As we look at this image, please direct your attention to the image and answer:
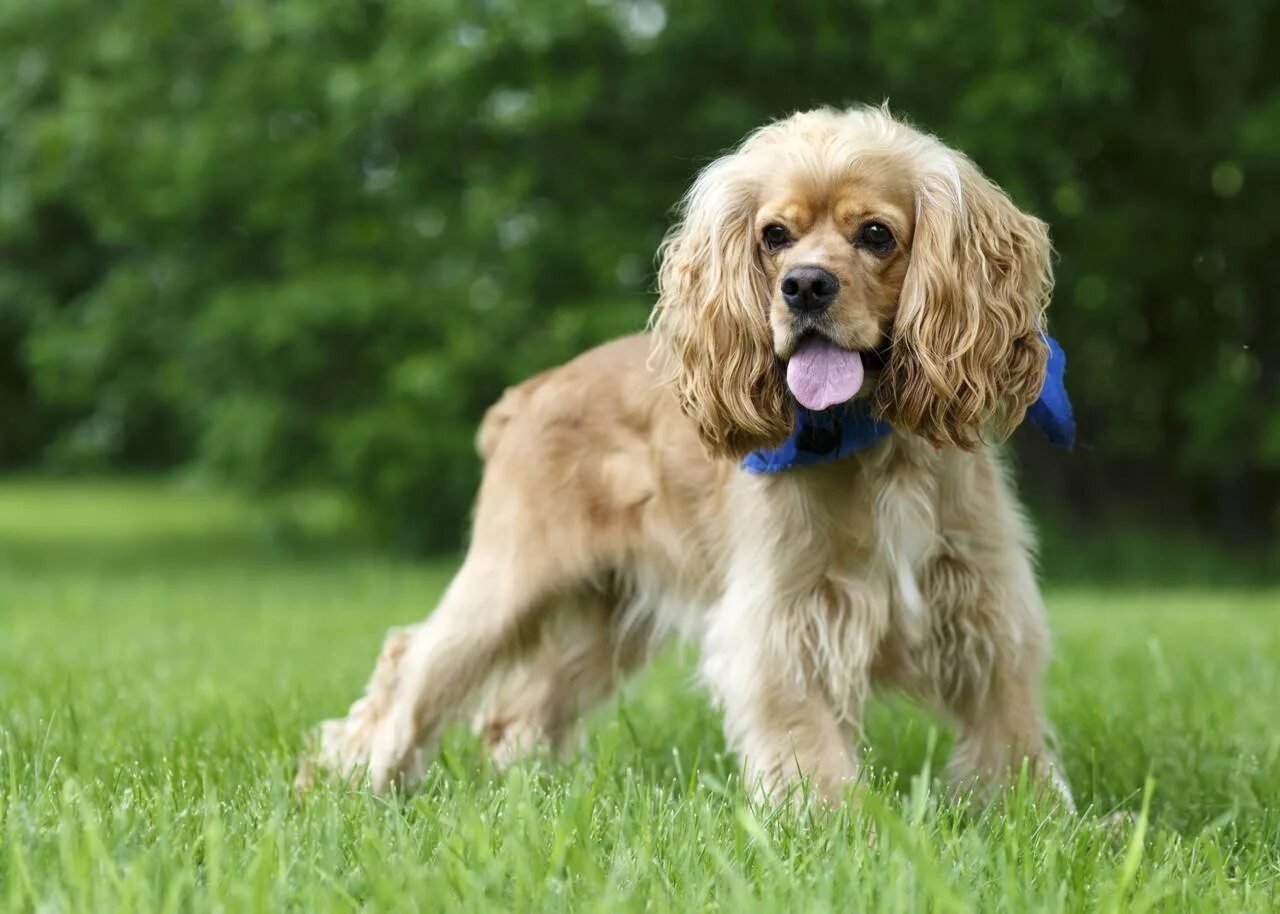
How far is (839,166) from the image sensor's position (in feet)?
11.1

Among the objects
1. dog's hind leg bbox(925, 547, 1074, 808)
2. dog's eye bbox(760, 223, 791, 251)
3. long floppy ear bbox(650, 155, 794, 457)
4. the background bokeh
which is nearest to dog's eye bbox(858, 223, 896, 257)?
dog's eye bbox(760, 223, 791, 251)

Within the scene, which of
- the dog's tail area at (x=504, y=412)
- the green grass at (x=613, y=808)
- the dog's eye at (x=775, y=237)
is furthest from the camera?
the dog's tail area at (x=504, y=412)

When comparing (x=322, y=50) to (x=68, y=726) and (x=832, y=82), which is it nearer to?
(x=832, y=82)

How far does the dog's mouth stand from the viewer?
10.8ft

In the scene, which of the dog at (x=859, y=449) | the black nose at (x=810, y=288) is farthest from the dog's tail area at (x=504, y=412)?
the black nose at (x=810, y=288)

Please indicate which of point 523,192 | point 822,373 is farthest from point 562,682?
point 523,192

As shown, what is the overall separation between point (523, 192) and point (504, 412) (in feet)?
28.5

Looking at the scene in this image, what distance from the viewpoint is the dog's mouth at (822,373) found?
328cm

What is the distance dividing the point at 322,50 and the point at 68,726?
10.8 m

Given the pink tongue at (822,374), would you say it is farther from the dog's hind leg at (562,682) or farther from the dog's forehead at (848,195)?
the dog's hind leg at (562,682)

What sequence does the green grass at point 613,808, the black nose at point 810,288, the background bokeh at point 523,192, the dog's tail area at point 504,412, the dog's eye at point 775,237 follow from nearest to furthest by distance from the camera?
the green grass at point 613,808 → the black nose at point 810,288 → the dog's eye at point 775,237 → the dog's tail area at point 504,412 → the background bokeh at point 523,192

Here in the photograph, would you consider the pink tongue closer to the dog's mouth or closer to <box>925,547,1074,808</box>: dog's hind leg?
the dog's mouth

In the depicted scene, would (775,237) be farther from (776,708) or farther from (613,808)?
(613,808)

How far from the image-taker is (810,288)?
3242 millimetres
